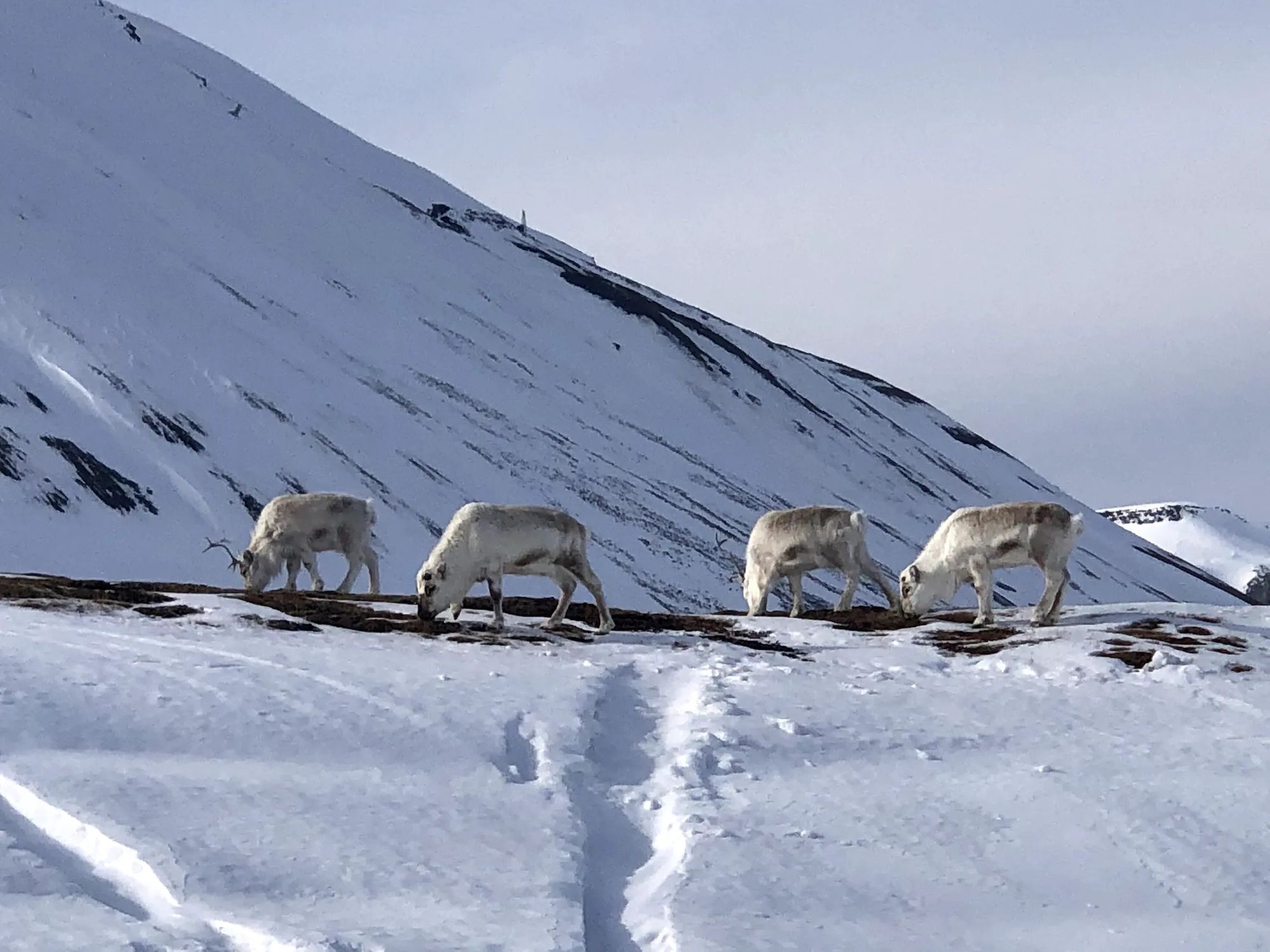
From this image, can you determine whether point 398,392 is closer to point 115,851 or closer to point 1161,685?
point 1161,685

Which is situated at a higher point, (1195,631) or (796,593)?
(1195,631)

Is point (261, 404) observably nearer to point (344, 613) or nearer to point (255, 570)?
point (255, 570)

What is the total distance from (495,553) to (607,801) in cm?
924

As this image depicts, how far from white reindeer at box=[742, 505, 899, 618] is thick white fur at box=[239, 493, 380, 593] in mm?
8601

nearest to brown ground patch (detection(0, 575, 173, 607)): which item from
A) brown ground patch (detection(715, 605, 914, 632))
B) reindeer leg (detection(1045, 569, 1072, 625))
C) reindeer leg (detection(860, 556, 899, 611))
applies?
brown ground patch (detection(715, 605, 914, 632))

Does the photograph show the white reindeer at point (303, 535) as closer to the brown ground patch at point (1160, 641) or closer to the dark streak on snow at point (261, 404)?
the brown ground patch at point (1160, 641)

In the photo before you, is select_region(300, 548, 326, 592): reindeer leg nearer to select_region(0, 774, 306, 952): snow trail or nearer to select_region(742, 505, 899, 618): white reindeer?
select_region(742, 505, 899, 618): white reindeer

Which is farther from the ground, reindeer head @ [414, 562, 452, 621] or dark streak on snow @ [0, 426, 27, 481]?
reindeer head @ [414, 562, 452, 621]

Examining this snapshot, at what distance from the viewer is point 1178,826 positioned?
13.5 m

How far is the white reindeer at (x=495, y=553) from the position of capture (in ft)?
73.9

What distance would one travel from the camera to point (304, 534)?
31.1m

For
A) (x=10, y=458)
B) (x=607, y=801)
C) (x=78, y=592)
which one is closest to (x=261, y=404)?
(x=10, y=458)

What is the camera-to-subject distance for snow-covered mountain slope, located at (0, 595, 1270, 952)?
1081 cm

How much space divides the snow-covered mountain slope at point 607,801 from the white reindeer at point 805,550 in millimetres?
6319
